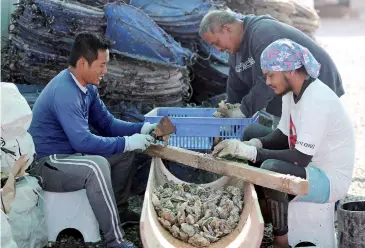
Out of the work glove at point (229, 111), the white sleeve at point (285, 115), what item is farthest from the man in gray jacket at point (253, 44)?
the white sleeve at point (285, 115)

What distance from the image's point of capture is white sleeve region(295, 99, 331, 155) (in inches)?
147

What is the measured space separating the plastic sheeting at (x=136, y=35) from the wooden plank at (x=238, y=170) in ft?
4.23

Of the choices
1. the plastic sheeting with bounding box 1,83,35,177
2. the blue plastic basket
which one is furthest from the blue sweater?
the blue plastic basket

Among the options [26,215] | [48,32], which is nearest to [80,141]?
[26,215]

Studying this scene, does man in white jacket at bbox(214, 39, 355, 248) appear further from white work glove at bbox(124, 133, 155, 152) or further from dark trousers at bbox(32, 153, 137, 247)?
dark trousers at bbox(32, 153, 137, 247)

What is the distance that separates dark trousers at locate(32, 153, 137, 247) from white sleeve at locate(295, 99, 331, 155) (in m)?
1.29

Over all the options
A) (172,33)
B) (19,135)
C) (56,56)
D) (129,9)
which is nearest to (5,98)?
(19,135)

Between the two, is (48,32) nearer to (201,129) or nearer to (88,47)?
(88,47)

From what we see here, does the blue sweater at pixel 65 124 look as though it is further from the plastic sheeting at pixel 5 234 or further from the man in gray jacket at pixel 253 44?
the man in gray jacket at pixel 253 44

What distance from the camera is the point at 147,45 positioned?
557cm

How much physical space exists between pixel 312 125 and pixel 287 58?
430mm

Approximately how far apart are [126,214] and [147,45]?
5.09 ft

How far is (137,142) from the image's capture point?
4348 millimetres

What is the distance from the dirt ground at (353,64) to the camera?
21.2ft
